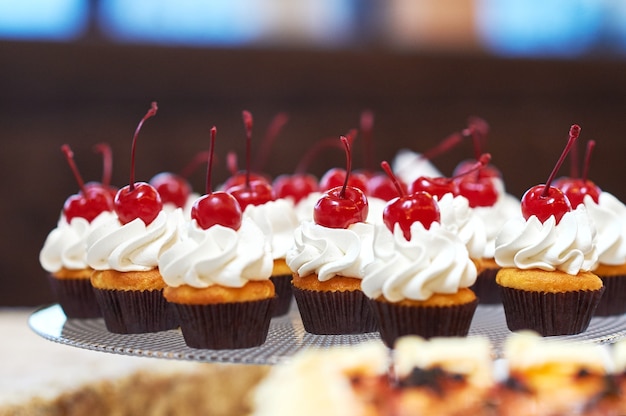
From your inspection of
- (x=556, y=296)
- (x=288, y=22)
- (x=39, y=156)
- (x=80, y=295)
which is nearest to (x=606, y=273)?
(x=556, y=296)

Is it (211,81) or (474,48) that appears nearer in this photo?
(211,81)

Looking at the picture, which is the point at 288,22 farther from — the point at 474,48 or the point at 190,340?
the point at 190,340

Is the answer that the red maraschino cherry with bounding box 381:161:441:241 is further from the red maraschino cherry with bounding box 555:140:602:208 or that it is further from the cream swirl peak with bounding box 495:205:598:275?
the red maraschino cherry with bounding box 555:140:602:208

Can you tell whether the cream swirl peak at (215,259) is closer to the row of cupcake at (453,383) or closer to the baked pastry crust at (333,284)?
the baked pastry crust at (333,284)

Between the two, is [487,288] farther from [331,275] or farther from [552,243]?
[331,275]

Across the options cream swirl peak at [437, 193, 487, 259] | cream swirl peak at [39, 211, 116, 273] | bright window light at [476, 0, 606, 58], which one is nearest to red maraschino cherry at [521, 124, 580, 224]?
cream swirl peak at [437, 193, 487, 259]
